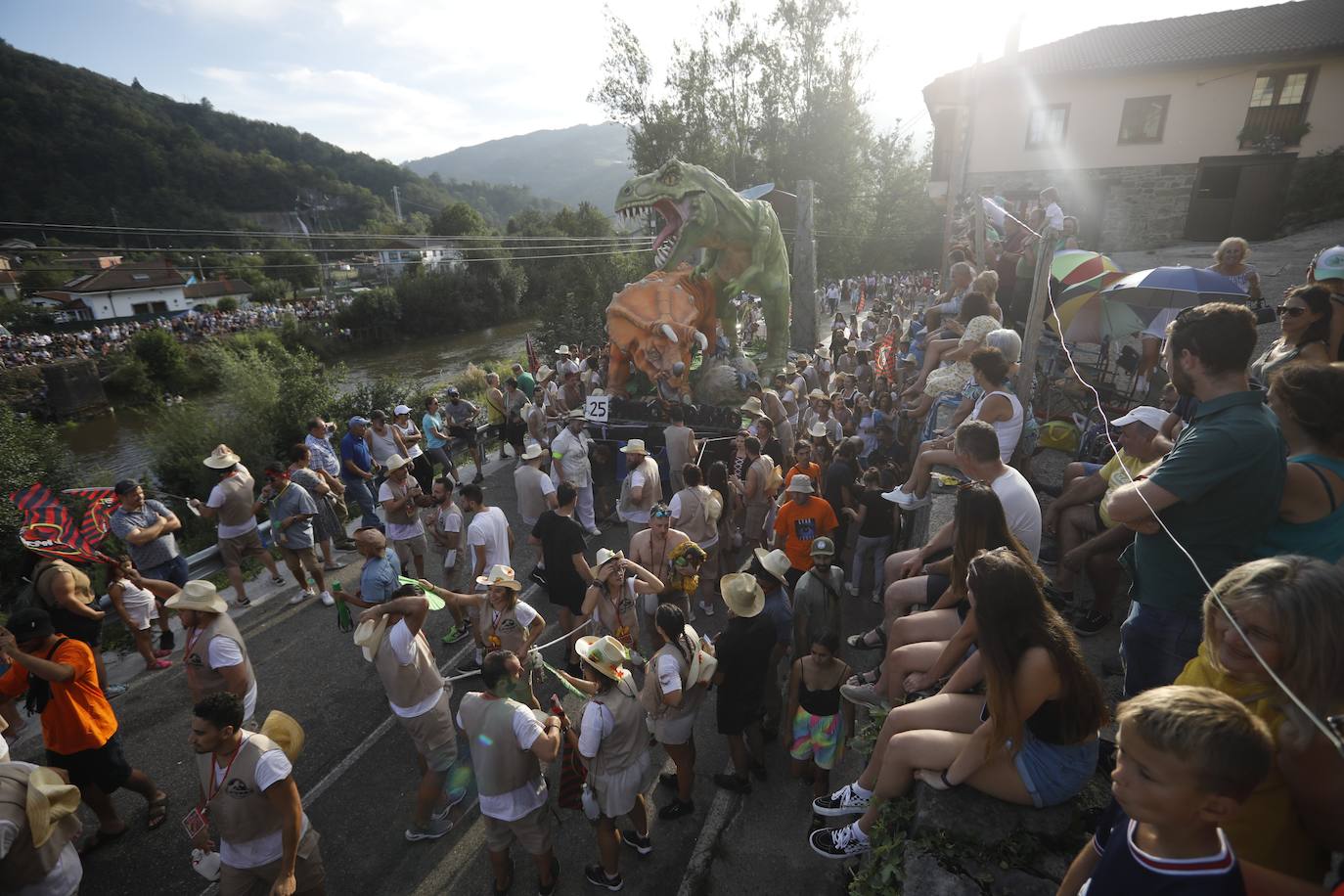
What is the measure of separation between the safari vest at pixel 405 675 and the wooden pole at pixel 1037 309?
5.49m

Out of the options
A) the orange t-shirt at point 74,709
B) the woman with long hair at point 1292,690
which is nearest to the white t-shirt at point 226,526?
the orange t-shirt at point 74,709

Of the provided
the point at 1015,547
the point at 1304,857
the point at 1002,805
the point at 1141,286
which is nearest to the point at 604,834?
the point at 1002,805

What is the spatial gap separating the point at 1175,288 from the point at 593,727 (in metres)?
7.05

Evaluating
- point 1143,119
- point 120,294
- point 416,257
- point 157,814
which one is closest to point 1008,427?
point 157,814

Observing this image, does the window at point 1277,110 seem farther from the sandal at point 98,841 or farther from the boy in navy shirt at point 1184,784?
the sandal at point 98,841

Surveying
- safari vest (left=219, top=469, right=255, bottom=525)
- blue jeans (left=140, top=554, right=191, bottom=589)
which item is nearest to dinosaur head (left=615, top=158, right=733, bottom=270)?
safari vest (left=219, top=469, right=255, bottom=525)

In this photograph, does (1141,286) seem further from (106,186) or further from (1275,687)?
(106,186)

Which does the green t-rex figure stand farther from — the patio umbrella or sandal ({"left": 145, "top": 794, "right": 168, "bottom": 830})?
sandal ({"left": 145, "top": 794, "right": 168, "bottom": 830})

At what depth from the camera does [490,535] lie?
5.24m

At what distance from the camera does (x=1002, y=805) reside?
2.37 metres

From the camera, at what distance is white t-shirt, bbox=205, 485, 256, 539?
6.16m

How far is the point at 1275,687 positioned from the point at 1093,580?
2.48m

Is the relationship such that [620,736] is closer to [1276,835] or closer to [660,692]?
[660,692]

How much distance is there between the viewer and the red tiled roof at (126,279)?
42188 mm
